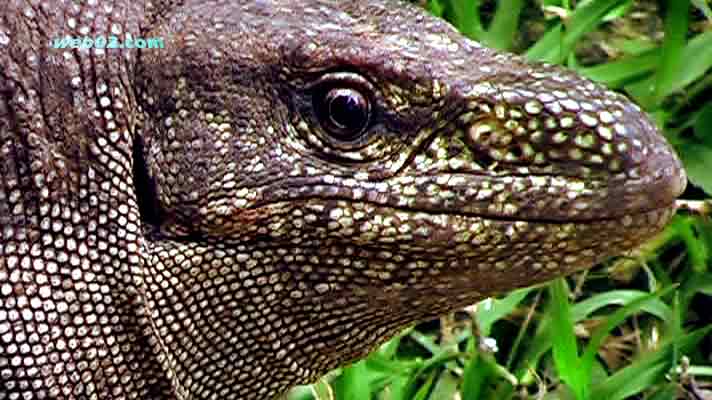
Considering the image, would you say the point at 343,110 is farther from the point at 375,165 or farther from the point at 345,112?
the point at 375,165

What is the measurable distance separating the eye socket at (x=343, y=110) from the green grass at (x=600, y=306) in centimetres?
126

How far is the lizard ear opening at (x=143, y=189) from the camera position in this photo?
12.2 ft

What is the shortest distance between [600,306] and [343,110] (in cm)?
193

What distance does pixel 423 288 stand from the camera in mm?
3791

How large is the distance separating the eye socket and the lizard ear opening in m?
0.38

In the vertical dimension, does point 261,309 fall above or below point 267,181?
below

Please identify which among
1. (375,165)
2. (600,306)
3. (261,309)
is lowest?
(600,306)

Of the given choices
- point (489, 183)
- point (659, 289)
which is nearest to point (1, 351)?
point (489, 183)

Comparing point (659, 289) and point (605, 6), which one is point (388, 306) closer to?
point (659, 289)

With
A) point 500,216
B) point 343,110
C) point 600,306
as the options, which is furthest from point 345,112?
point 600,306

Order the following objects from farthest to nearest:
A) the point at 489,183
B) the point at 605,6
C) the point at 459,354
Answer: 1. the point at 605,6
2. the point at 459,354
3. the point at 489,183

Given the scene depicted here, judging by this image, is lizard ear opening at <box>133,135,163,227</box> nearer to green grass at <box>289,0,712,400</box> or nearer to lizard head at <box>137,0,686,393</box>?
lizard head at <box>137,0,686,393</box>

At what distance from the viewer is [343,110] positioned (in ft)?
12.1

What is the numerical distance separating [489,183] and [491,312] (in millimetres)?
1723
